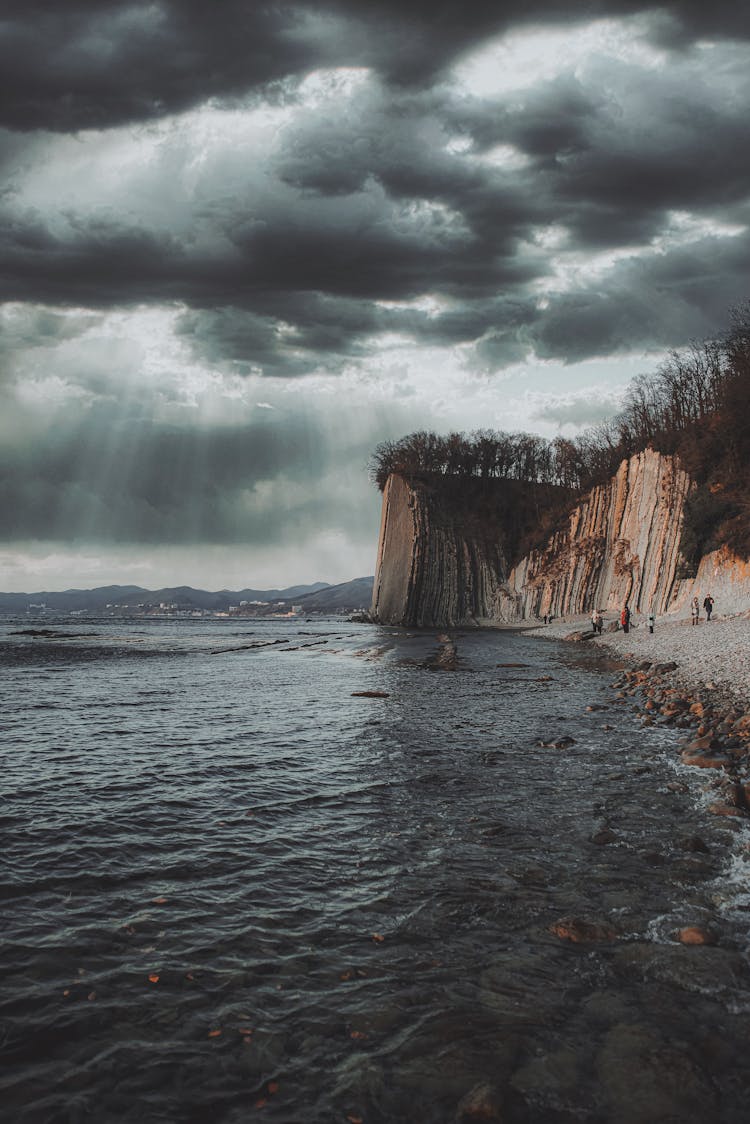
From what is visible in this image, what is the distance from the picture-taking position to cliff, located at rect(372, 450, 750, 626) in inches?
2094

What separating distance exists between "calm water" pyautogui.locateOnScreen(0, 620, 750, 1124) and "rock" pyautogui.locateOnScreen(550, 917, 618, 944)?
8cm

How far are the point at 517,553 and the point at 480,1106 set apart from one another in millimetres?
87918

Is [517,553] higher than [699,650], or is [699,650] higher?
[517,553]

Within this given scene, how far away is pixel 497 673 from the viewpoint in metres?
26.1

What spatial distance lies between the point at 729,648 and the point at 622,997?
20517 millimetres

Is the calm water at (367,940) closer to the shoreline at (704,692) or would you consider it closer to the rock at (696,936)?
the rock at (696,936)

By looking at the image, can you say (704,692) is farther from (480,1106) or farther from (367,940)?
(480,1106)

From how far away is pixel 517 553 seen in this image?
89.1 metres

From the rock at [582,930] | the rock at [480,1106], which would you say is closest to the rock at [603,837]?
the rock at [582,930]

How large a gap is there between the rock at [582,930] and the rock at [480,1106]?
1.83 m

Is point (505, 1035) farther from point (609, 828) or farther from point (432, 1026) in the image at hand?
point (609, 828)

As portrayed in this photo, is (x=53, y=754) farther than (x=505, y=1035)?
Yes

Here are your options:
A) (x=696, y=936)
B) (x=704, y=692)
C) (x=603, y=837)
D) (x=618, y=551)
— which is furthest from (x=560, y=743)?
(x=618, y=551)

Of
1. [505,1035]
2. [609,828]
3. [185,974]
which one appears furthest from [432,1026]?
[609,828]
